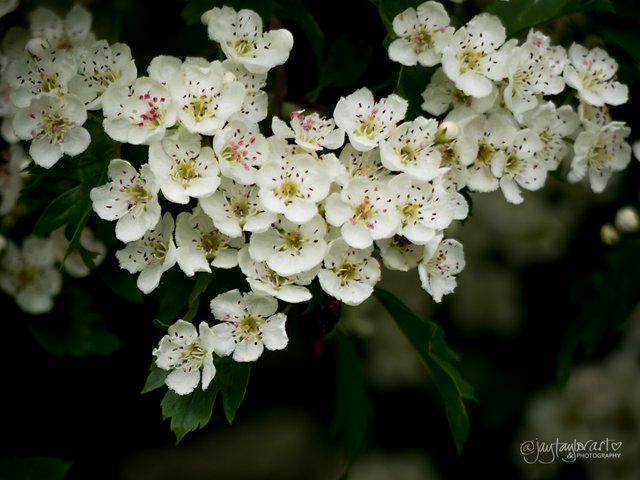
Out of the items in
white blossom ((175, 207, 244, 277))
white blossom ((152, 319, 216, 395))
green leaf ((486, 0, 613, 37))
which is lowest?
white blossom ((152, 319, 216, 395))

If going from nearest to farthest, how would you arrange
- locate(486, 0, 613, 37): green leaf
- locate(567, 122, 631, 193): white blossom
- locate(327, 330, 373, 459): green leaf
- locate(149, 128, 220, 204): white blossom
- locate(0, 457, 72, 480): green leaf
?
locate(149, 128, 220, 204): white blossom → locate(486, 0, 613, 37): green leaf → locate(567, 122, 631, 193): white blossom → locate(0, 457, 72, 480): green leaf → locate(327, 330, 373, 459): green leaf

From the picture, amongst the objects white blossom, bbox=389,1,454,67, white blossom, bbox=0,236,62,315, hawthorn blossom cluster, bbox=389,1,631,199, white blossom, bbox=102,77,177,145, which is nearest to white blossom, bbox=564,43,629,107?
hawthorn blossom cluster, bbox=389,1,631,199

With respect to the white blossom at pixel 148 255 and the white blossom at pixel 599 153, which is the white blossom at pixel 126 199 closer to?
the white blossom at pixel 148 255

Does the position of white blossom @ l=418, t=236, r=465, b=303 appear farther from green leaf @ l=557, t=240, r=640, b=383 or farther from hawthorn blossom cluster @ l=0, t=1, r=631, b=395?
green leaf @ l=557, t=240, r=640, b=383

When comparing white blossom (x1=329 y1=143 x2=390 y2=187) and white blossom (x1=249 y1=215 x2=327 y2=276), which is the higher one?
white blossom (x1=329 y1=143 x2=390 y2=187)

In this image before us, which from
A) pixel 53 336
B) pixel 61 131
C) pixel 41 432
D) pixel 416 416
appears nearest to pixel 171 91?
pixel 61 131
